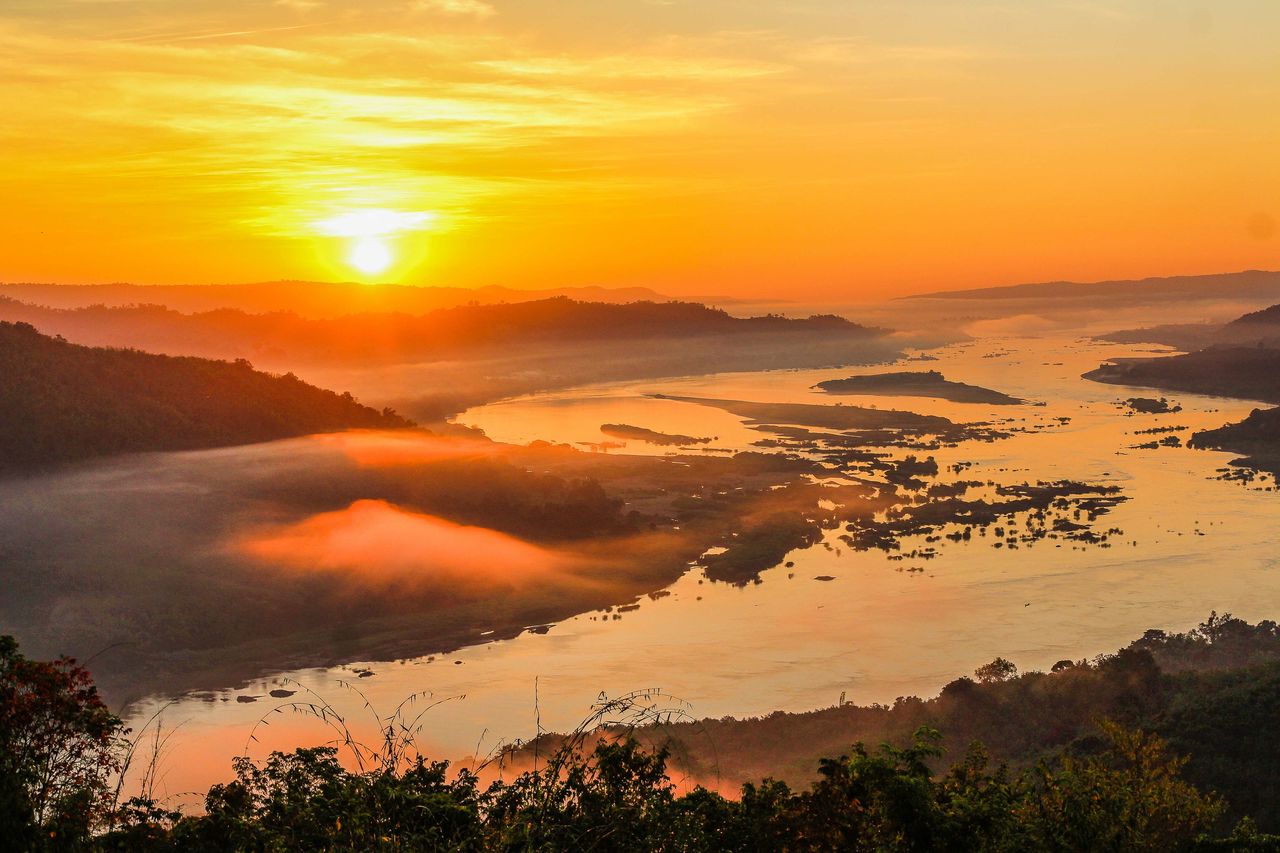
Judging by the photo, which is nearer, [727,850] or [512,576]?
[727,850]

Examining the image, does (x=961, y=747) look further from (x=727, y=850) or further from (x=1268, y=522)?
(x=1268, y=522)

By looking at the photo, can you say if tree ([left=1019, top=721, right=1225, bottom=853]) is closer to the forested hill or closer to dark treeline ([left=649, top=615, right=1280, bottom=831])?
dark treeline ([left=649, top=615, right=1280, bottom=831])

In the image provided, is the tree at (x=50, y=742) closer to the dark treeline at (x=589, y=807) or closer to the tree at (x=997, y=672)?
the dark treeline at (x=589, y=807)

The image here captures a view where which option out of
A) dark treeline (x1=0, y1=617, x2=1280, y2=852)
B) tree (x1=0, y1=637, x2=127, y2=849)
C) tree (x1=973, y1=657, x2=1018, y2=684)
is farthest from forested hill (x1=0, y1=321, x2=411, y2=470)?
dark treeline (x1=0, y1=617, x2=1280, y2=852)

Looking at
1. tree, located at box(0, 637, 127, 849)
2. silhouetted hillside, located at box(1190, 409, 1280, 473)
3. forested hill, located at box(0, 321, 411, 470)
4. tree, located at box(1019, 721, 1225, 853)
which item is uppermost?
forested hill, located at box(0, 321, 411, 470)

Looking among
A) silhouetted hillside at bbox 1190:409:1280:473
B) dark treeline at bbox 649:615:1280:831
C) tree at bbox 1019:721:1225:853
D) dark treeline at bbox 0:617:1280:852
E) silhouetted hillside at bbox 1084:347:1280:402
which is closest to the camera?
tree at bbox 1019:721:1225:853

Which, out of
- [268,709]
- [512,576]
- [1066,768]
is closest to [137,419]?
[512,576]

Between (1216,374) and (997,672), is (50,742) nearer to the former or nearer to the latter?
(997,672)

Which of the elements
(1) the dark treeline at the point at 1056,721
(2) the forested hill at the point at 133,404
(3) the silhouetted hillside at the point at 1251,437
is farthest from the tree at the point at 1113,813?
(3) the silhouetted hillside at the point at 1251,437
